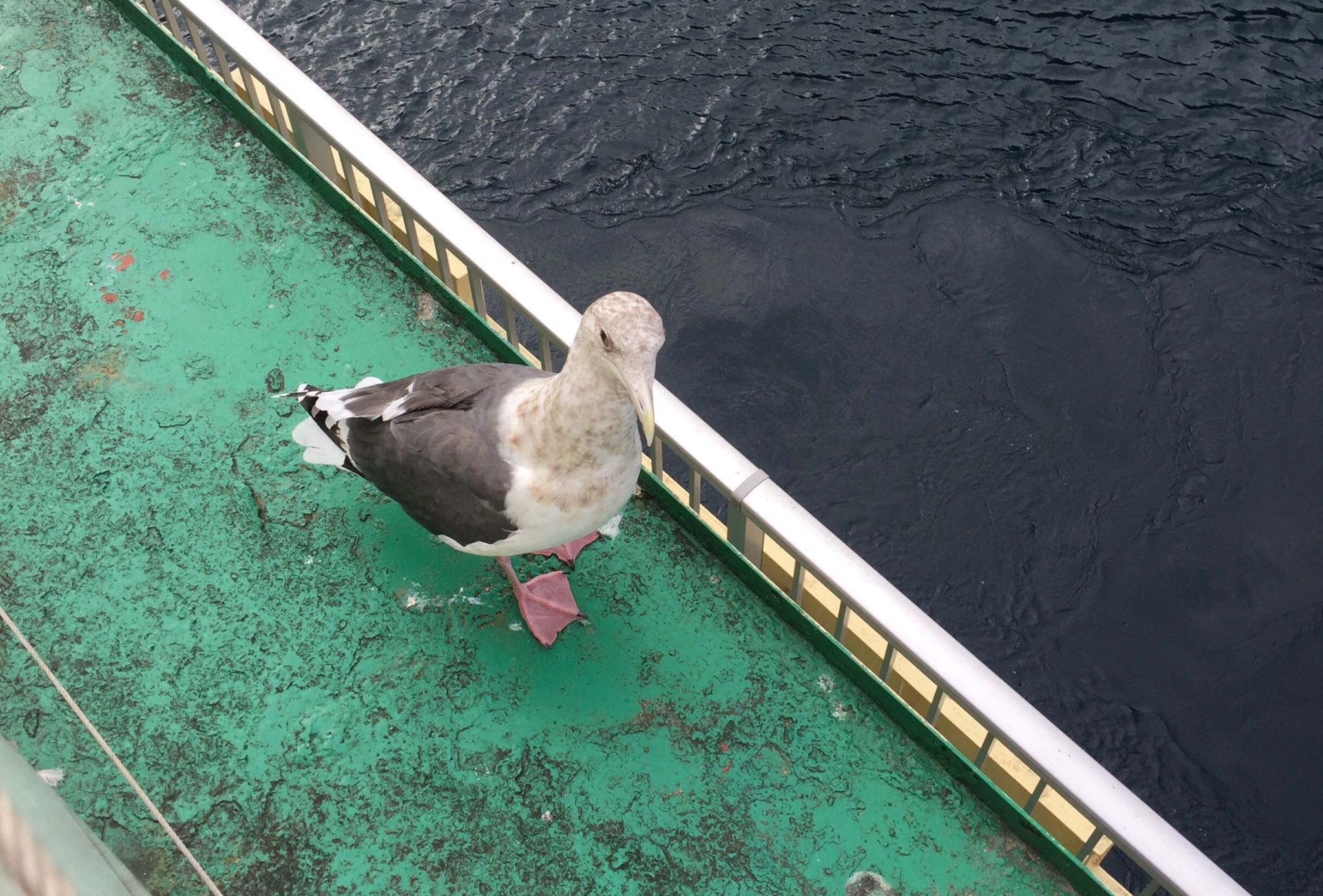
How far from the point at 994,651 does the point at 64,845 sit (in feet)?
16.0

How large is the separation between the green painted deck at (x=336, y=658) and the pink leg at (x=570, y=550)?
51mm

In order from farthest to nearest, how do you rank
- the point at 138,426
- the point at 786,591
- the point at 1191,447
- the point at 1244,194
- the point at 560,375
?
the point at 1244,194 → the point at 1191,447 → the point at 138,426 → the point at 786,591 → the point at 560,375

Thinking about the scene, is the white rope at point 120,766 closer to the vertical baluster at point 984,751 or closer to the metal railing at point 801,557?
the metal railing at point 801,557

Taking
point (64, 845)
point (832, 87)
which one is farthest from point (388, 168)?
point (832, 87)

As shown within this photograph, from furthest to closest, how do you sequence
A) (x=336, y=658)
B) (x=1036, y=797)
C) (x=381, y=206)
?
(x=381, y=206), (x=336, y=658), (x=1036, y=797)

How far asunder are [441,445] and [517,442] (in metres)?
0.24

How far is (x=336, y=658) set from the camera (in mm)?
3557

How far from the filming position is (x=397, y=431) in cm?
336

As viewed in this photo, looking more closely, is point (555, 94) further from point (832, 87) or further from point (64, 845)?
point (64, 845)

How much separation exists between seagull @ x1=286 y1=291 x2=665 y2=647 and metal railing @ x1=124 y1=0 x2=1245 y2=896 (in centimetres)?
35

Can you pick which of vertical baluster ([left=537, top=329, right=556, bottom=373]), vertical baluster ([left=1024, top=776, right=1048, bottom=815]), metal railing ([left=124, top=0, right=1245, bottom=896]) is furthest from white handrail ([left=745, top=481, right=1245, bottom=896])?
vertical baluster ([left=537, top=329, right=556, bottom=373])

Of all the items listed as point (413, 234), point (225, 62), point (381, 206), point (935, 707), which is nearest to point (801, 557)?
point (935, 707)

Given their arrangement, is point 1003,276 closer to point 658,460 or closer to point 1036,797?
point 658,460

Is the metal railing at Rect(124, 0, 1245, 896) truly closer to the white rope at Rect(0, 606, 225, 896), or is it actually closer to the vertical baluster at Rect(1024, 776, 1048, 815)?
the vertical baluster at Rect(1024, 776, 1048, 815)
